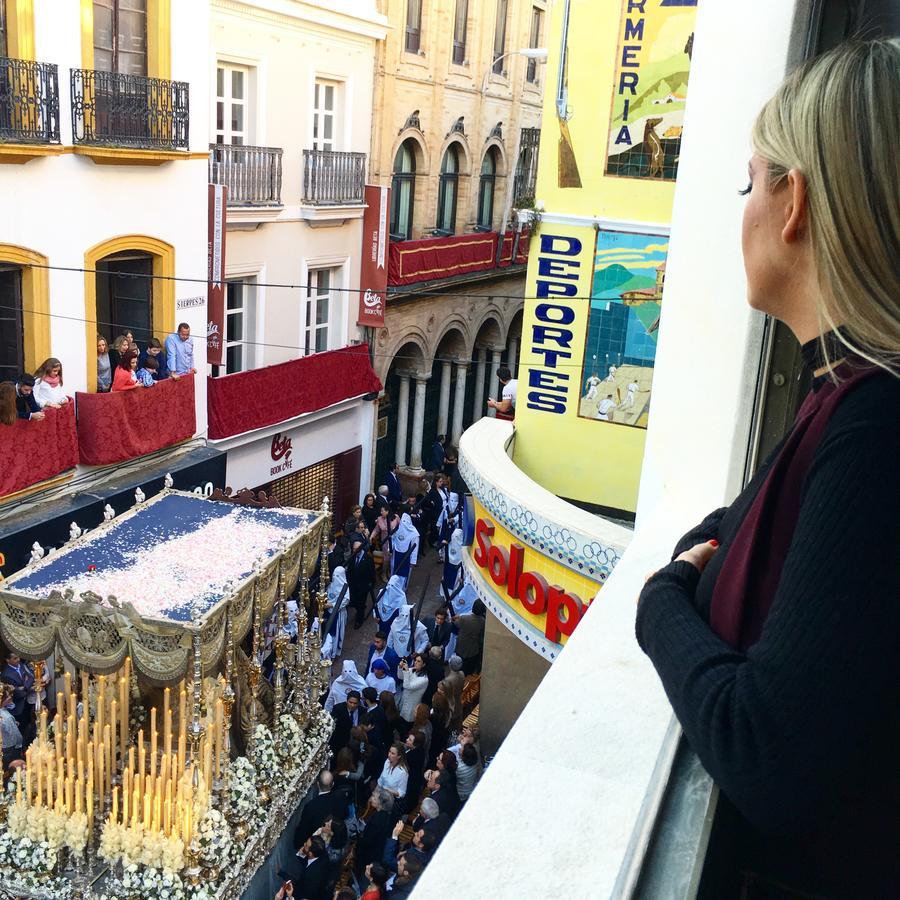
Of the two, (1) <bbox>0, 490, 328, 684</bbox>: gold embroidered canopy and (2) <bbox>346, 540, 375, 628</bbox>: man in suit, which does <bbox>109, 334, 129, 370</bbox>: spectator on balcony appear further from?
(1) <bbox>0, 490, 328, 684</bbox>: gold embroidered canopy

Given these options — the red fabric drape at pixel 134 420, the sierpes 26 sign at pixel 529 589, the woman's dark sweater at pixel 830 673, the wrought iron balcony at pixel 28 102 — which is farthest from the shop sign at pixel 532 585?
the woman's dark sweater at pixel 830 673

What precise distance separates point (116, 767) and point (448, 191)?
18208 millimetres

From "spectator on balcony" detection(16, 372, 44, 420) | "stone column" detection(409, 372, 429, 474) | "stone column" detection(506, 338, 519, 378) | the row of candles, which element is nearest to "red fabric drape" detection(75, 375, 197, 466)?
"spectator on balcony" detection(16, 372, 44, 420)

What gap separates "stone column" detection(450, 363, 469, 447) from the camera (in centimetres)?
2619

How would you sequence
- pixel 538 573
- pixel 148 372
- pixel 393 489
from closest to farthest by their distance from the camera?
pixel 538 573 < pixel 148 372 < pixel 393 489

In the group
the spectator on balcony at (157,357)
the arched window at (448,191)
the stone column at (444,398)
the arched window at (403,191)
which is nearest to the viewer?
the spectator on balcony at (157,357)

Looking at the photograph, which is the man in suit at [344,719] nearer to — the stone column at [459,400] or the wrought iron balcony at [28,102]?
the wrought iron balcony at [28,102]

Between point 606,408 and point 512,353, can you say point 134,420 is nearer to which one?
point 606,408

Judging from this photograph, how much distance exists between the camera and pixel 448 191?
24.8 meters

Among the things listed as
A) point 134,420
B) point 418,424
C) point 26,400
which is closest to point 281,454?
point 134,420

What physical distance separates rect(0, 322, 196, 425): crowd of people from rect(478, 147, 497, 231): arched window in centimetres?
1261

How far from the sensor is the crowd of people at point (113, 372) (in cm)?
1237

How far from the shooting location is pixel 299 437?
19422 millimetres

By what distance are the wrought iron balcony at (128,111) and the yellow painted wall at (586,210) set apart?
203 inches
